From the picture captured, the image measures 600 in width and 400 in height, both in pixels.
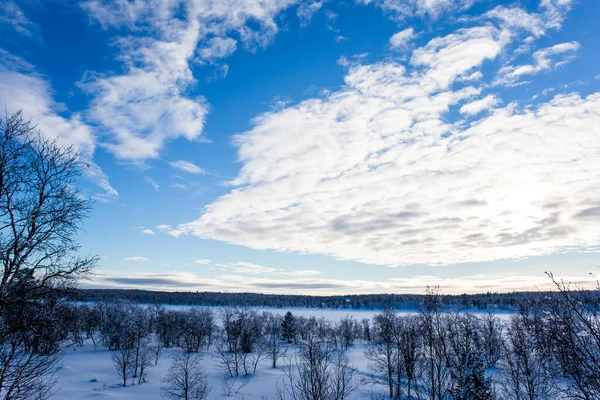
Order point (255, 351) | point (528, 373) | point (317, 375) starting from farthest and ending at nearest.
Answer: point (255, 351), point (528, 373), point (317, 375)

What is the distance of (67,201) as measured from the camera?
11.2 m

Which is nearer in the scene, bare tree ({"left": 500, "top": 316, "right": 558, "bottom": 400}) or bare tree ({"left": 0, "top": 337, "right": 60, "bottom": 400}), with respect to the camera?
bare tree ({"left": 0, "top": 337, "right": 60, "bottom": 400})

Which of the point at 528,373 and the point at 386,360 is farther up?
the point at 528,373

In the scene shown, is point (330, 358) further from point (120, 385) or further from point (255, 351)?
point (255, 351)

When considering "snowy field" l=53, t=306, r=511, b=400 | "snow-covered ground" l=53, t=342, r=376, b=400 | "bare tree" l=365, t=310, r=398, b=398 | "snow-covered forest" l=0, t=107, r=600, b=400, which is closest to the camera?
"snow-covered forest" l=0, t=107, r=600, b=400

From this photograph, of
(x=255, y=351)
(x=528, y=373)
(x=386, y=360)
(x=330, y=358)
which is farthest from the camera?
(x=255, y=351)

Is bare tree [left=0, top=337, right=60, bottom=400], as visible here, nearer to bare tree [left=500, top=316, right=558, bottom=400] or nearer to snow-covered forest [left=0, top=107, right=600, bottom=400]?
snow-covered forest [left=0, top=107, right=600, bottom=400]

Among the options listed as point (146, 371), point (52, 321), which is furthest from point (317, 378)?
point (146, 371)

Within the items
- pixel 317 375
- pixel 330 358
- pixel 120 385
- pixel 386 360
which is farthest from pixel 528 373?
pixel 120 385

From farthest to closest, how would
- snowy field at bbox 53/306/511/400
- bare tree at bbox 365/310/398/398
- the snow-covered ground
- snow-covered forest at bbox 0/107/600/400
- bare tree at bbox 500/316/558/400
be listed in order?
snowy field at bbox 53/306/511/400 < the snow-covered ground < bare tree at bbox 365/310/398/398 < bare tree at bbox 500/316/558/400 < snow-covered forest at bbox 0/107/600/400

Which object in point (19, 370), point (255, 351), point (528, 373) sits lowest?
point (255, 351)

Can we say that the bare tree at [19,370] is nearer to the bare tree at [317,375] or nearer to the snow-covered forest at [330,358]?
the snow-covered forest at [330,358]

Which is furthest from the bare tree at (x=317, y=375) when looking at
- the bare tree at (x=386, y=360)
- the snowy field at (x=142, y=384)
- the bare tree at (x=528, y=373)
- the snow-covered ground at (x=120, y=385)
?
the snowy field at (x=142, y=384)

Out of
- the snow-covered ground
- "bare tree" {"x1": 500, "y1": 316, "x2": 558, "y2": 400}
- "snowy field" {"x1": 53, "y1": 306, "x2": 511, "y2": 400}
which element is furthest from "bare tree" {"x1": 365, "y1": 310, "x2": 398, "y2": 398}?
"bare tree" {"x1": 500, "y1": 316, "x2": 558, "y2": 400}
